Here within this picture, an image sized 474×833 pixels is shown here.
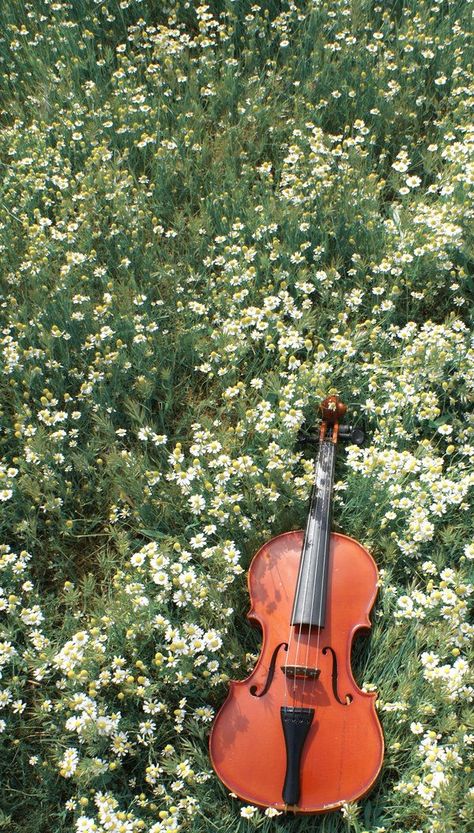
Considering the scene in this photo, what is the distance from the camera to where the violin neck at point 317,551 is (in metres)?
2.72

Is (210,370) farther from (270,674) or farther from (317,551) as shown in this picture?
(270,674)

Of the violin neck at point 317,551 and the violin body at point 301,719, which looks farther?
the violin neck at point 317,551

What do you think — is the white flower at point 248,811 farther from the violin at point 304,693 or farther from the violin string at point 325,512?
the violin string at point 325,512

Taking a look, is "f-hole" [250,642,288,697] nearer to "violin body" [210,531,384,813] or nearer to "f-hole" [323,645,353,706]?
"violin body" [210,531,384,813]

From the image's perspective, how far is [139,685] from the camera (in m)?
2.87

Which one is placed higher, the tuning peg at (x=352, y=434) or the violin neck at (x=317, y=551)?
the tuning peg at (x=352, y=434)

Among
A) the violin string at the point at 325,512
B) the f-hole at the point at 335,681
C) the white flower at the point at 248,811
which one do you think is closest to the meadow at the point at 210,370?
the white flower at the point at 248,811

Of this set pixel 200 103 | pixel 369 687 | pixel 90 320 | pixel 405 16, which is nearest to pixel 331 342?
pixel 90 320

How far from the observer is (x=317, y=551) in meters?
2.89

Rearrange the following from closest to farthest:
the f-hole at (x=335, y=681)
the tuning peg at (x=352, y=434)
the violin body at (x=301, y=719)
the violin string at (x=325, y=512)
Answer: the violin body at (x=301, y=719), the f-hole at (x=335, y=681), the violin string at (x=325, y=512), the tuning peg at (x=352, y=434)

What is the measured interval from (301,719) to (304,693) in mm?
99

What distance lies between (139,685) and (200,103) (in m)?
3.97

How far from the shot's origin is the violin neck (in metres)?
2.72

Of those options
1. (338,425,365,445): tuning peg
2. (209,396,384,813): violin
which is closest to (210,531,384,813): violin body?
(209,396,384,813): violin
